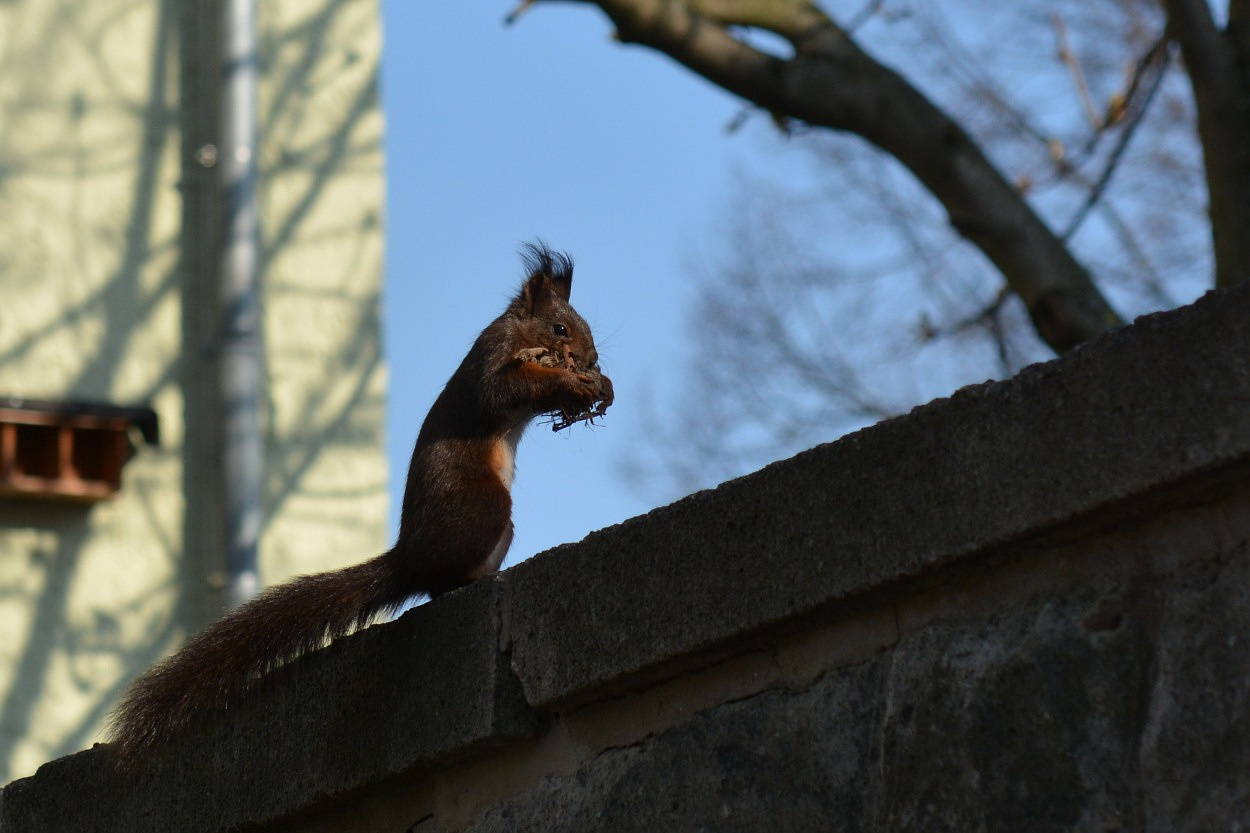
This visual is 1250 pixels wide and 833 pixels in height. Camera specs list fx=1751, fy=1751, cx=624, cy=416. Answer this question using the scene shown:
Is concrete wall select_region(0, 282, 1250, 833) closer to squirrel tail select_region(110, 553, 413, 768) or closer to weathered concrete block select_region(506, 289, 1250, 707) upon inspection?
weathered concrete block select_region(506, 289, 1250, 707)

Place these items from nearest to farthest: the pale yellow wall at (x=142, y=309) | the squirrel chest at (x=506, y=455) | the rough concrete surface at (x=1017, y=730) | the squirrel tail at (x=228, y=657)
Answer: the rough concrete surface at (x=1017, y=730) < the squirrel tail at (x=228, y=657) < the squirrel chest at (x=506, y=455) < the pale yellow wall at (x=142, y=309)

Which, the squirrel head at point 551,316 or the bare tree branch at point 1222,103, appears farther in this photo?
the bare tree branch at point 1222,103

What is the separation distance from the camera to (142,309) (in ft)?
22.8

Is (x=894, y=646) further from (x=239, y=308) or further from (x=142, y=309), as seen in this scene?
(x=142, y=309)

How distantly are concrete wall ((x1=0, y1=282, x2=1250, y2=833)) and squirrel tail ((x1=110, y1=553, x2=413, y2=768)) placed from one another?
0.16 meters

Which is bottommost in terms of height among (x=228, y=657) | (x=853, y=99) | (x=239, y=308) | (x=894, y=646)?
(x=894, y=646)

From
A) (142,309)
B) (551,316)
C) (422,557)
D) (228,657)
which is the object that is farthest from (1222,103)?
(142,309)

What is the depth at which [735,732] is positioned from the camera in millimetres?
1854

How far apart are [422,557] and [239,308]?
4.06m

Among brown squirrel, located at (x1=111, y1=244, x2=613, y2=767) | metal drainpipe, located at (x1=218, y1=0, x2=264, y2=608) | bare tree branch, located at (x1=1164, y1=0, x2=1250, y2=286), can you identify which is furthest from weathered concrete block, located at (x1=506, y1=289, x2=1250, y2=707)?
metal drainpipe, located at (x1=218, y1=0, x2=264, y2=608)

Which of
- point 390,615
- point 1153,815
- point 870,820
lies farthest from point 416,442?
point 1153,815

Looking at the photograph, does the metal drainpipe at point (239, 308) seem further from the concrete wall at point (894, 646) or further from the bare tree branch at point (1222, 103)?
the concrete wall at point (894, 646)

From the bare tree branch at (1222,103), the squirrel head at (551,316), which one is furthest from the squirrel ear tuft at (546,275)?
the bare tree branch at (1222,103)

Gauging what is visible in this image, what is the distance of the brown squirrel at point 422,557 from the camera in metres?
2.45
